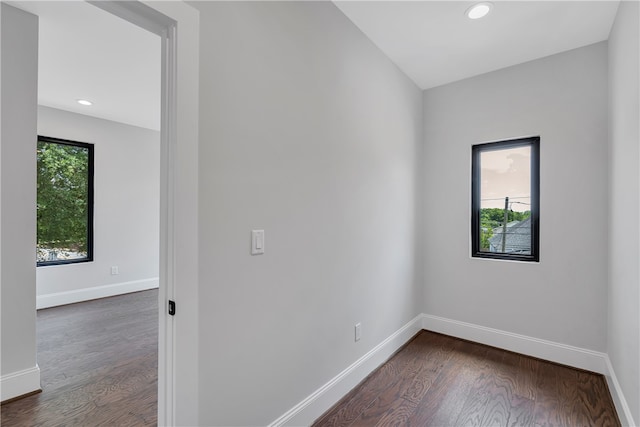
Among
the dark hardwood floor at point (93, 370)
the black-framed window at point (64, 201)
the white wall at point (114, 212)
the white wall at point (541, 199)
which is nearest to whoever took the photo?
the dark hardwood floor at point (93, 370)

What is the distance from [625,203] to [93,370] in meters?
3.87

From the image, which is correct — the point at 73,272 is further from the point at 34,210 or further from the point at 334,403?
the point at 334,403

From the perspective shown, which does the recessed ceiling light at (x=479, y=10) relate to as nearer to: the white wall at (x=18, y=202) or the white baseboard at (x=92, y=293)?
the white wall at (x=18, y=202)

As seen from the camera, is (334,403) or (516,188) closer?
(334,403)

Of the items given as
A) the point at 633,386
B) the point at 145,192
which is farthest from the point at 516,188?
the point at 145,192

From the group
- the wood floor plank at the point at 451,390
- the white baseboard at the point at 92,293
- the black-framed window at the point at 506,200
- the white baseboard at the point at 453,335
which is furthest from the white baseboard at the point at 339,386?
the white baseboard at the point at 92,293

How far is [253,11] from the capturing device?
155 cm

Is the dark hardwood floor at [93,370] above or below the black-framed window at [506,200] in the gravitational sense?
below

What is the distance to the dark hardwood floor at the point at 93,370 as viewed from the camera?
1.99 metres

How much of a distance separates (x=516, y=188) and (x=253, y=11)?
266 cm

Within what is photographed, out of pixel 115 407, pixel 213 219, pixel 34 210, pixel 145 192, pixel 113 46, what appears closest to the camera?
pixel 213 219

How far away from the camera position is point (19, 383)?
215cm

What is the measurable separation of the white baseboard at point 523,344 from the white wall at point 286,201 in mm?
950

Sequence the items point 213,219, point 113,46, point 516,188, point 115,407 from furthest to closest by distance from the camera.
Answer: point 516,188, point 113,46, point 115,407, point 213,219
